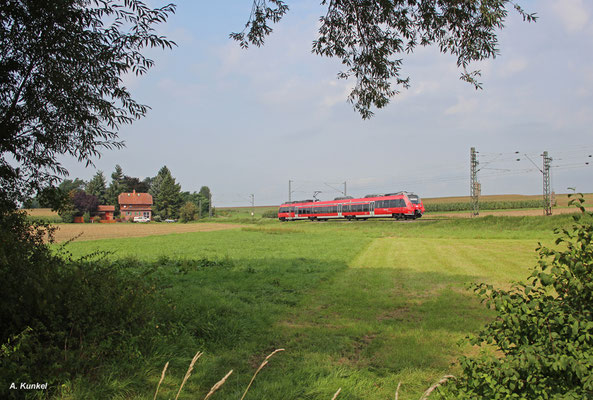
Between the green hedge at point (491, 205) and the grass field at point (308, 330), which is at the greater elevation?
the green hedge at point (491, 205)

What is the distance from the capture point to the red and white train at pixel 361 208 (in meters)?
42.8

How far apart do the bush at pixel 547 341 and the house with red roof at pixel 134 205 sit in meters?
98.1

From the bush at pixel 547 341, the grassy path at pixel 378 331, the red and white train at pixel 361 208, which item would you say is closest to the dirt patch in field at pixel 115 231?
the red and white train at pixel 361 208

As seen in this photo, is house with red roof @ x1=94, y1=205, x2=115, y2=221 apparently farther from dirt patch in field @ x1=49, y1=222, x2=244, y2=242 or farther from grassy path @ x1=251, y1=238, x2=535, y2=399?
grassy path @ x1=251, y1=238, x2=535, y2=399

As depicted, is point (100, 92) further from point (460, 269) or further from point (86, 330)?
point (460, 269)

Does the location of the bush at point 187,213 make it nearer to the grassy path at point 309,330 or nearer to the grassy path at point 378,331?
the grassy path at point 309,330

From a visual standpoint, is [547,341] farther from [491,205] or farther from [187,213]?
[187,213]

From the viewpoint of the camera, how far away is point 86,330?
4199mm

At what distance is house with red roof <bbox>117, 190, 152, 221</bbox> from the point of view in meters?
93.3

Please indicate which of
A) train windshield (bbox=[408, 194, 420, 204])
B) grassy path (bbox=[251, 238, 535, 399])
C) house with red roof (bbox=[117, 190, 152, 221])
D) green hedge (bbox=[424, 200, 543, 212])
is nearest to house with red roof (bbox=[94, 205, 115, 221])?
house with red roof (bbox=[117, 190, 152, 221])

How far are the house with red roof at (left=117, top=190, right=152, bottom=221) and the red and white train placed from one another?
51.1 meters

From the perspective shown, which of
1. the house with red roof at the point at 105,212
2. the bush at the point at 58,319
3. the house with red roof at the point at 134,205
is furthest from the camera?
the house with red roof at the point at 134,205

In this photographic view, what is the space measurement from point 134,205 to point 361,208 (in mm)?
71330

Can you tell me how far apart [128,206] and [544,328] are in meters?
103
